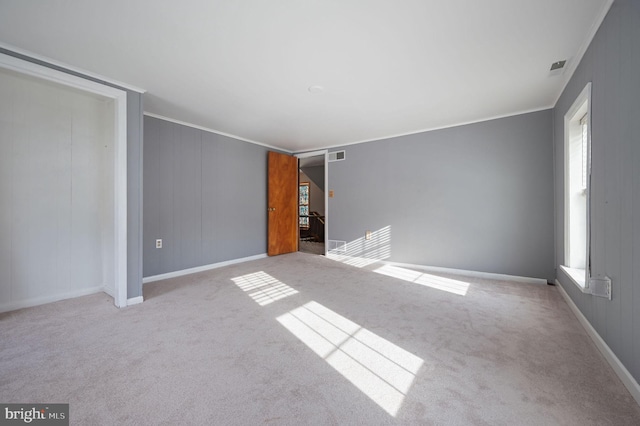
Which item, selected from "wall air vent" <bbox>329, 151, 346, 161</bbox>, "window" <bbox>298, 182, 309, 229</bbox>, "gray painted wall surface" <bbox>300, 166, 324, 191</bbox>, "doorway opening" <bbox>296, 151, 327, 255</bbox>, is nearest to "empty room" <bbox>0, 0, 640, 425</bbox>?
"wall air vent" <bbox>329, 151, 346, 161</bbox>

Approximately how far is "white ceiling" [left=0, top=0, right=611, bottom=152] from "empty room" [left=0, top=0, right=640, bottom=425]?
22mm

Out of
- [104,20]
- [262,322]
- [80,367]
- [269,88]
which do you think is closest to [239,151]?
Result: [269,88]

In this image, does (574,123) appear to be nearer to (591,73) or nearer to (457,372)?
(591,73)

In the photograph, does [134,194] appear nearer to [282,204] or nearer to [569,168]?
[282,204]

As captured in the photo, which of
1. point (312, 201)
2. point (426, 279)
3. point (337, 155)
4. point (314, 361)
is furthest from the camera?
point (312, 201)

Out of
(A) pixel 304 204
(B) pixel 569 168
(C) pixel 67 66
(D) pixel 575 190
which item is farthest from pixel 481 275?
(A) pixel 304 204

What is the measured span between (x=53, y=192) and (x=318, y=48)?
328cm

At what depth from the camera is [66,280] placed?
115 inches

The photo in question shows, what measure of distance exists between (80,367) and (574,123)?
4.86m

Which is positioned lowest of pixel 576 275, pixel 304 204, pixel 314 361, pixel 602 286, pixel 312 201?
pixel 314 361

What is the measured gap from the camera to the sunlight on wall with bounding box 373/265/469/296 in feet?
10.9

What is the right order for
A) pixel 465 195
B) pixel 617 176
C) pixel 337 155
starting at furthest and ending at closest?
pixel 337 155, pixel 465 195, pixel 617 176

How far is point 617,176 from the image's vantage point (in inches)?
65.1

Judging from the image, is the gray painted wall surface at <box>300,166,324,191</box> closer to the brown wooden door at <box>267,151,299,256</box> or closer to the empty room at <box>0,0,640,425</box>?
the brown wooden door at <box>267,151,299,256</box>
